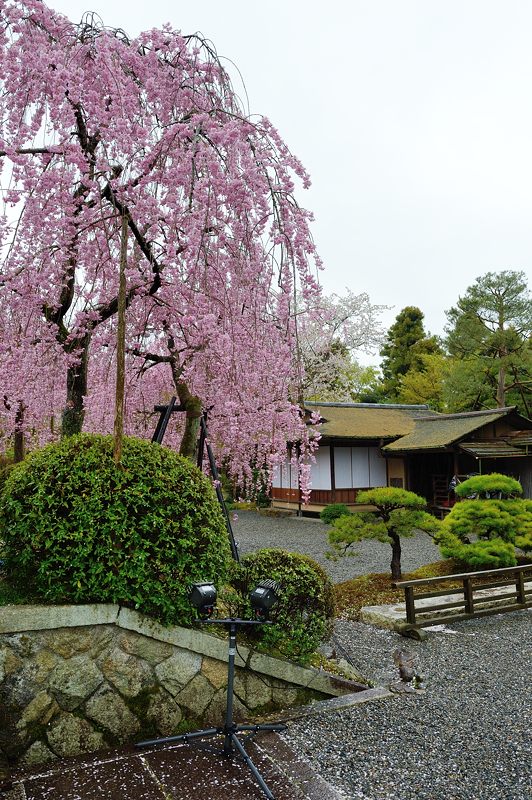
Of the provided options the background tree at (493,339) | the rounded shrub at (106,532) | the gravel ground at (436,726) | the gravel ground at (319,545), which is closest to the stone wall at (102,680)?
the rounded shrub at (106,532)

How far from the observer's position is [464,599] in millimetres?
7188

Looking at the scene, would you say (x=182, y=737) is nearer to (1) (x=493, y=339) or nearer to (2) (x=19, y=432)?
(2) (x=19, y=432)

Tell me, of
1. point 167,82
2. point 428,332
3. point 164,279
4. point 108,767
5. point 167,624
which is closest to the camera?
point 108,767

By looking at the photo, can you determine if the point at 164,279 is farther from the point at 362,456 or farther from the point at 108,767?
the point at 362,456

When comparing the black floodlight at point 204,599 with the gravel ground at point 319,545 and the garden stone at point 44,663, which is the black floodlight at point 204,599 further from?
the gravel ground at point 319,545

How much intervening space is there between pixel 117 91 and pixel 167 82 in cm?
65

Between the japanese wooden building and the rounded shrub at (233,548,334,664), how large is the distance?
1297 centimetres

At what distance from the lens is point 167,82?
517 centimetres

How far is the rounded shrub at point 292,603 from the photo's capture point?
13.3ft

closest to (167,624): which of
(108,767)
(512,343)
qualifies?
(108,767)

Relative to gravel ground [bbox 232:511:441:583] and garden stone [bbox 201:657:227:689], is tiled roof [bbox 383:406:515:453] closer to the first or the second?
gravel ground [bbox 232:511:441:583]

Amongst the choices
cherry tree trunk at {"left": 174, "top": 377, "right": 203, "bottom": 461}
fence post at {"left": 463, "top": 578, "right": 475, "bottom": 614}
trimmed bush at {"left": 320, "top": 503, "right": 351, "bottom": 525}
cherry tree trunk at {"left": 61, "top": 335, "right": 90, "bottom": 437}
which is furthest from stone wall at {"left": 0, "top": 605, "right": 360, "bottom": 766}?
trimmed bush at {"left": 320, "top": 503, "right": 351, "bottom": 525}

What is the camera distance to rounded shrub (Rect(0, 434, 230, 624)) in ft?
11.5

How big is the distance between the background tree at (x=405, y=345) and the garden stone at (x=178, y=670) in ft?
93.1
